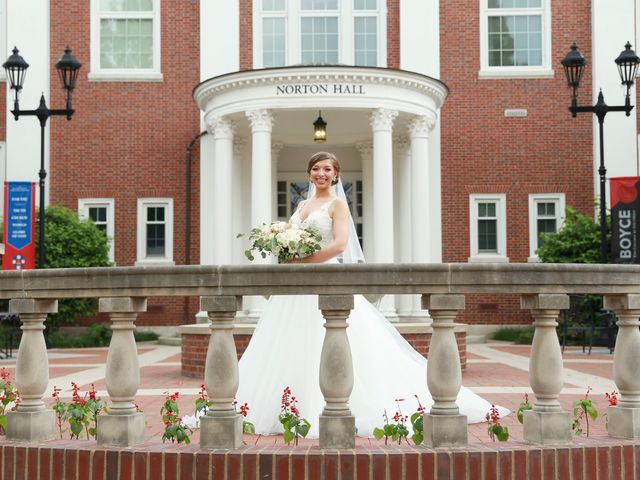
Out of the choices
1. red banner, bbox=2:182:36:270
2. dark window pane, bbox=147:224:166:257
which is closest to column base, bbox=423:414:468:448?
red banner, bbox=2:182:36:270

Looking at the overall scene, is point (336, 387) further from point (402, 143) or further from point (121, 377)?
point (402, 143)

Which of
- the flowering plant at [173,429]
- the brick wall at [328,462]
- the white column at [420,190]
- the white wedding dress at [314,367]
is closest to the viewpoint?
the brick wall at [328,462]

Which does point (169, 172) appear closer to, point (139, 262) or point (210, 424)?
point (139, 262)

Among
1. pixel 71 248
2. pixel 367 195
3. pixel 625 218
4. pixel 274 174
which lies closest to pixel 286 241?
pixel 625 218

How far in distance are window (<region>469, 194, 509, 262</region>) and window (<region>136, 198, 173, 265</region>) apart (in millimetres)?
8180

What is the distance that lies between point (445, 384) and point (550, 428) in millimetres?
765

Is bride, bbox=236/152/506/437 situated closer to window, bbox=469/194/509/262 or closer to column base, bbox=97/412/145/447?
column base, bbox=97/412/145/447

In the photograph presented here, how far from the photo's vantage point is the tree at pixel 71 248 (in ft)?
71.6

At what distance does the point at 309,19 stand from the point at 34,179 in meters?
8.60

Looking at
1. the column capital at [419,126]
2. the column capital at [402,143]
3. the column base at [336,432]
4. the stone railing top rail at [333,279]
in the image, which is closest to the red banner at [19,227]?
the column capital at [419,126]

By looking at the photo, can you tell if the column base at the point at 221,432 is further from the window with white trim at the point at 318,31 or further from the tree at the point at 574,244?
the window with white trim at the point at 318,31

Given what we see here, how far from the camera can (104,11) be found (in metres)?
24.1

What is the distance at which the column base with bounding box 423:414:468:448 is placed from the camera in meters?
5.25

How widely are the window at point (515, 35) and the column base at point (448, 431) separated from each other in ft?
64.8
